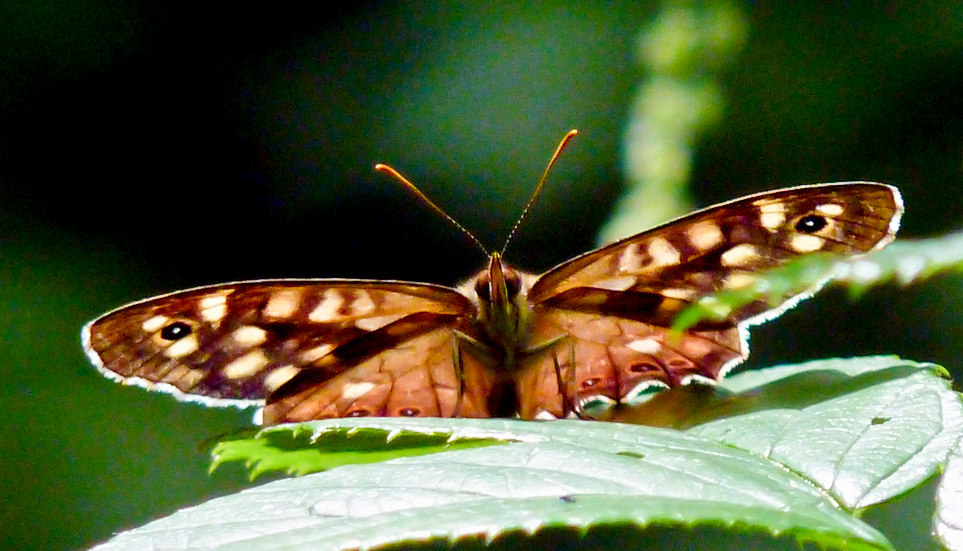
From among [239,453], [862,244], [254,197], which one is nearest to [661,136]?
[862,244]

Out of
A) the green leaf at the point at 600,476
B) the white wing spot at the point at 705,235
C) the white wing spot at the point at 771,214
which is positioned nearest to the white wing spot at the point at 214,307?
the green leaf at the point at 600,476

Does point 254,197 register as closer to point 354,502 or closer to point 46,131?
point 46,131

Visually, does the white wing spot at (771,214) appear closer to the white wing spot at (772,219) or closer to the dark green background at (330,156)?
the white wing spot at (772,219)

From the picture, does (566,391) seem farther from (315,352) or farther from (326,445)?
(326,445)

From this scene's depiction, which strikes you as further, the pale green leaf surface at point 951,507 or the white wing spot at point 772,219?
the white wing spot at point 772,219

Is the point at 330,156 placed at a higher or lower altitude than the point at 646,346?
higher

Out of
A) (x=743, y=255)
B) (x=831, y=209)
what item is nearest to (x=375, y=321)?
(x=743, y=255)
